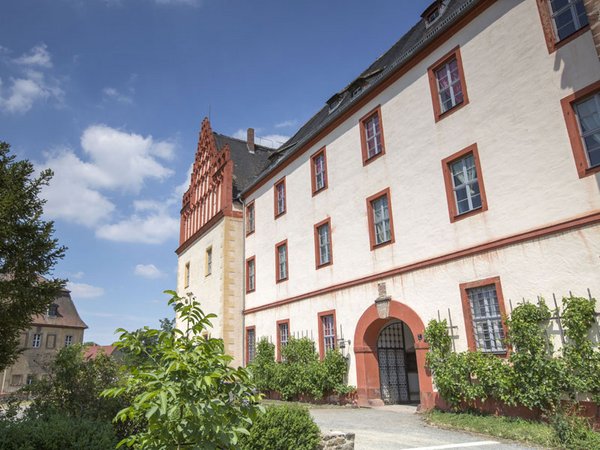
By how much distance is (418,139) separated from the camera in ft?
44.0

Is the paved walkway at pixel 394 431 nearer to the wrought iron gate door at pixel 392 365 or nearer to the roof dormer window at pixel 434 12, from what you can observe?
the wrought iron gate door at pixel 392 365

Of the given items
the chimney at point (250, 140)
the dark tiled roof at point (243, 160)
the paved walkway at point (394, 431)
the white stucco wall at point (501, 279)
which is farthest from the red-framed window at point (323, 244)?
the chimney at point (250, 140)

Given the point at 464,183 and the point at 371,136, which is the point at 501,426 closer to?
the point at 464,183

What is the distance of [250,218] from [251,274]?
2.94 m

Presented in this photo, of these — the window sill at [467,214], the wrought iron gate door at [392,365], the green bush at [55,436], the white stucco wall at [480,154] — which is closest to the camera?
the green bush at [55,436]

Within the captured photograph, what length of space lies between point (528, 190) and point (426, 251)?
3258 millimetres

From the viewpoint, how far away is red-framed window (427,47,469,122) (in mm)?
12367

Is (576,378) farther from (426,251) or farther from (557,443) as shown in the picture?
(426,251)

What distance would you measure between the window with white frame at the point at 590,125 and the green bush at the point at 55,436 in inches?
389

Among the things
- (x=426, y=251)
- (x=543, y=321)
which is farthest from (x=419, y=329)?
(x=543, y=321)

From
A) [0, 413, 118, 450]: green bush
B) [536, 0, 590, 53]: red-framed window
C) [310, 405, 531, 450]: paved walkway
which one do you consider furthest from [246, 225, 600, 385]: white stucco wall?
[0, 413, 118, 450]: green bush

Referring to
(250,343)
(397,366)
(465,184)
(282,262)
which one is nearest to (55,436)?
(465,184)

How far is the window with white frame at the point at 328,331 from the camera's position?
1598 cm

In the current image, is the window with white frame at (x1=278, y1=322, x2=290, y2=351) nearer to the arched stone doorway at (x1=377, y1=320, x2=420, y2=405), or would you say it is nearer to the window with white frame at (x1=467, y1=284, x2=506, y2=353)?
the arched stone doorway at (x1=377, y1=320, x2=420, y2=405)
